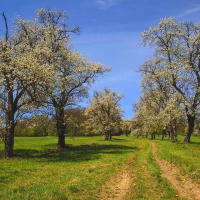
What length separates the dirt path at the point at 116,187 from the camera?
36.5 feet

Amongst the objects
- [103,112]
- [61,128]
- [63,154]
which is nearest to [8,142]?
[63,154]

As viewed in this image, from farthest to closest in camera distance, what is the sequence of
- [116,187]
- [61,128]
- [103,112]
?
[103,112]
[61,128]
[116,187]

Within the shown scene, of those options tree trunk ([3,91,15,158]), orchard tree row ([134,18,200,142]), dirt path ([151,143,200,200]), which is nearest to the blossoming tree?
orchard tree row ([134,18,200,142])

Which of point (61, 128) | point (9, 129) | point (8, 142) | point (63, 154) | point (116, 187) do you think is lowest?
point (63, 154)

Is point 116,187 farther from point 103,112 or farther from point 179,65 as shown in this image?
point 103,112

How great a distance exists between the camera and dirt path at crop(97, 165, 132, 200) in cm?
1112

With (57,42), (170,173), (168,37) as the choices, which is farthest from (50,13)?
(170,173)

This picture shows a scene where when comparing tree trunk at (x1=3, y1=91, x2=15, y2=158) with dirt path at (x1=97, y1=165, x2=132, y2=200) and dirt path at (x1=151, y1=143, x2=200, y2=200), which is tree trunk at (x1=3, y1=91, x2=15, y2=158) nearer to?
dirt path at (x1=97, y1=165, x2=132, y2=200)

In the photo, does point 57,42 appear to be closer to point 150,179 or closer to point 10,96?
point 10,96

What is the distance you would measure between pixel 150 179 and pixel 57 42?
989 inches

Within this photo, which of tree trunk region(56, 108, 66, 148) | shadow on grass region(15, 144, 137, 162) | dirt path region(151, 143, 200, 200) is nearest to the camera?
dirt path region(151, 143, 200, 200)

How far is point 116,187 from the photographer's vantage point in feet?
41.5

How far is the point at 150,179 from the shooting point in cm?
1416

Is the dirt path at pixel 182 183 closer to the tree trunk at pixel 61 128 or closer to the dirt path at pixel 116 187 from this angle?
the dirt path at pixel 116 187
